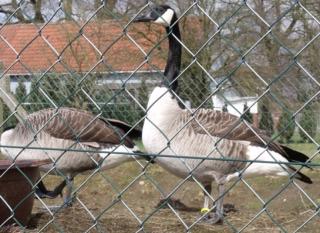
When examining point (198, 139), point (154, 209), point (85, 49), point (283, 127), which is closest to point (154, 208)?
point (154, 209)

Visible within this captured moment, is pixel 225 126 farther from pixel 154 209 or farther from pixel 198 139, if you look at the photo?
pixel 154 209

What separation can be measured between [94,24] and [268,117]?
109 inches

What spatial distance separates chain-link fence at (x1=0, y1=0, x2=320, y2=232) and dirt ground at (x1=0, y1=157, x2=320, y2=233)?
0.01 meters

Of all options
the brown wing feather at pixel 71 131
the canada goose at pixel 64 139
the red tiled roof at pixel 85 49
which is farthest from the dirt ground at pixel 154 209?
the red tiled roof at pixel 85 49

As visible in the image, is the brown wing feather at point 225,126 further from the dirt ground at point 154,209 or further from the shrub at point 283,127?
the shrub at point 283,127

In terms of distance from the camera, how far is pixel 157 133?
4.03 metres

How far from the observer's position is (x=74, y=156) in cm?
509

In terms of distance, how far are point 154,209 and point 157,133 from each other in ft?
3.36

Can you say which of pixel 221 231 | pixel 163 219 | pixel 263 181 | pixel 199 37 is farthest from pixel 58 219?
pixel 199 37

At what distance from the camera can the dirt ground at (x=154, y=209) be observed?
3594 mm

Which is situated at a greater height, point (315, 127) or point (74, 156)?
point (74, 156)

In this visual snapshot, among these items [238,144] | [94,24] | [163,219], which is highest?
[94,24]

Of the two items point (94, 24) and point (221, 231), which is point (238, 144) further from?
point (94, 24)

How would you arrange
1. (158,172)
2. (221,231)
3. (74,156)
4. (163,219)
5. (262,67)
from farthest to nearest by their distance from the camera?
(158,172) → (262,67) → (74,156) → (163,219) → (221,231)
